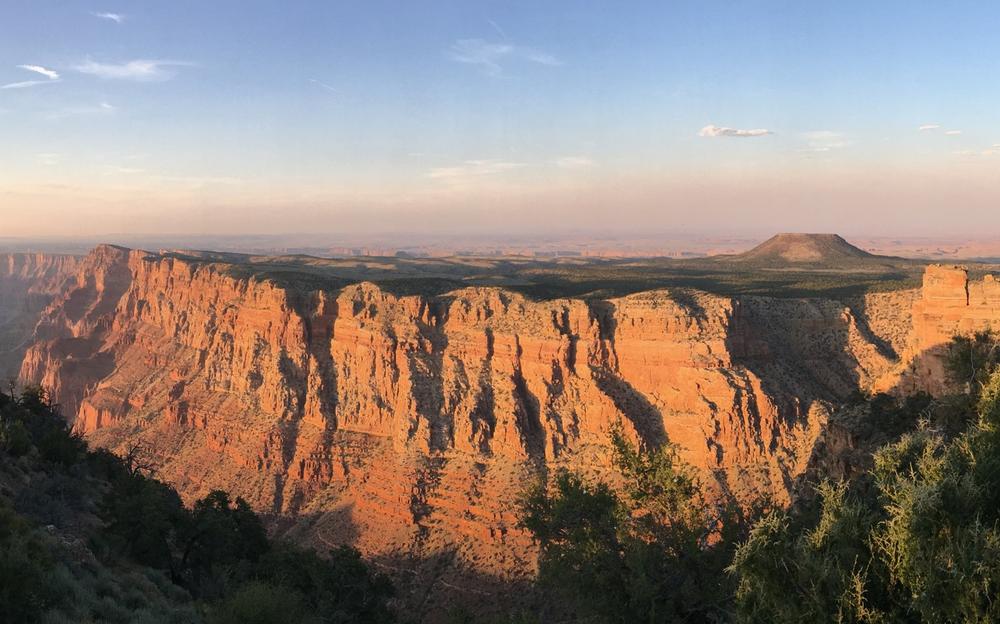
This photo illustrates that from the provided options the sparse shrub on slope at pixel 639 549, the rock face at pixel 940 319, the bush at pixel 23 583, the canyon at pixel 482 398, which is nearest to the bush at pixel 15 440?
the bush at pixel 23 583

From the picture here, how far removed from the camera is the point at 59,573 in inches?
572

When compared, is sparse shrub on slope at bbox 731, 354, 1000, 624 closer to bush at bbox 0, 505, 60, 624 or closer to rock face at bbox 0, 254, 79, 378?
bush at bbox 0, 505, 60, 624

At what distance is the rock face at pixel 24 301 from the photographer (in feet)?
360

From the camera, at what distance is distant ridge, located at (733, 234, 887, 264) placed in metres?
118

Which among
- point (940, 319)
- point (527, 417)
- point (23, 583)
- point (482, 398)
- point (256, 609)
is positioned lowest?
point (527, 417)

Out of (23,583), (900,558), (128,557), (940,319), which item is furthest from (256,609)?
(940,319)

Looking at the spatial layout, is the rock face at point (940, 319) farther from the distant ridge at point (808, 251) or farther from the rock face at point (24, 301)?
the rock face at point (24, 301)

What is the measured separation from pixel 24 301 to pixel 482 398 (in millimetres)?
175199

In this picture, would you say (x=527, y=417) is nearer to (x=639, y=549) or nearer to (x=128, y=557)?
(x=639, y=549)

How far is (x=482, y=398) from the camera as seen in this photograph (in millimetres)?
47125

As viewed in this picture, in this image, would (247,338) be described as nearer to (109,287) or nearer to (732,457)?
(732,457)

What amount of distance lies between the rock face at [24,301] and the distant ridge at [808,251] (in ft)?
467

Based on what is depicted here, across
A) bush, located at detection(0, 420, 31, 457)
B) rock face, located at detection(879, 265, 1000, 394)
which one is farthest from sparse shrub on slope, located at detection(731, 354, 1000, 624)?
bush, located at detection(0, 420, 31, 457)

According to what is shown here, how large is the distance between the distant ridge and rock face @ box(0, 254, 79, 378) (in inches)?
5608
